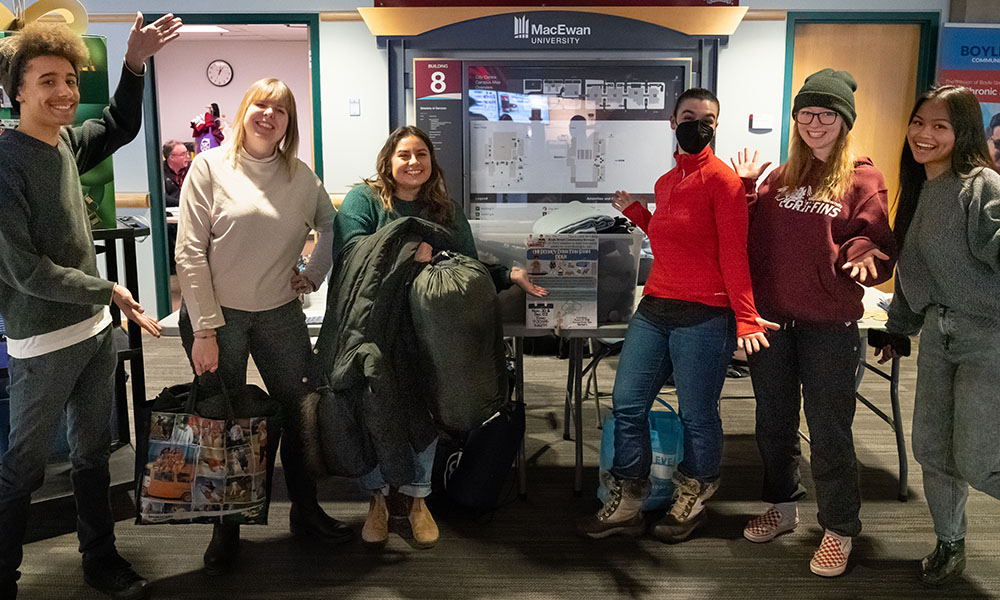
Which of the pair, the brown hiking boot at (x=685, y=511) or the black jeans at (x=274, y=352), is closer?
the black jeans at (x=274, y=352)

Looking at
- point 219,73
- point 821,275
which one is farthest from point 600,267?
point 219,73

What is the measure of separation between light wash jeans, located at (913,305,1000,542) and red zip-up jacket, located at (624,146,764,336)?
19.0 inches

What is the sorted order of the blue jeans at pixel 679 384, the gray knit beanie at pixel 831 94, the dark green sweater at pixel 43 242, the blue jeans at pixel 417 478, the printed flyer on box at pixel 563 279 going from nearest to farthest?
the dark green sweater at pixel 43 242
the gray knit beanie at pixel 831 94
the blue jeans at pixel 679 384
the blue jeans at pixel 417 478
the printed flyer on box at pixel 563 279

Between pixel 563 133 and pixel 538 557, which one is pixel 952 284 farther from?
pixel 563 133

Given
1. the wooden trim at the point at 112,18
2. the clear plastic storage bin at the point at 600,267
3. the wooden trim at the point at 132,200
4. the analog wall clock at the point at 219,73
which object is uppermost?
the analog wall clock at the point at 219,73

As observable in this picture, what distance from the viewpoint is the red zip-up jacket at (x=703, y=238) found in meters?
2.25

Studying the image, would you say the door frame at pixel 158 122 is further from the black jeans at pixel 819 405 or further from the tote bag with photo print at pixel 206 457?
the black jeans at pixel 819 405

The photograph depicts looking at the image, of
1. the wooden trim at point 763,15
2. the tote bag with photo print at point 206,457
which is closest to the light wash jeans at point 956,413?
the tote bag with photo print at point 206,457

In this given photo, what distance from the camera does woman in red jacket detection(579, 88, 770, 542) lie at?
7.46ft

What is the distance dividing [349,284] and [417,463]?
0.62m

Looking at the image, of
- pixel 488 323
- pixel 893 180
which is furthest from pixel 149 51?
pixel 893 180

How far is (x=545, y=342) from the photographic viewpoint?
17.0 feet

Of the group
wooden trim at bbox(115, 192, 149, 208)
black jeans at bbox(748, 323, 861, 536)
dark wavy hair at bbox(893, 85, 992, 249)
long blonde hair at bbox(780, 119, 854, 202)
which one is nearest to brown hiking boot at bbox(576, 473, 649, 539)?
black jeans at bbox(748, 323, 861, 536)

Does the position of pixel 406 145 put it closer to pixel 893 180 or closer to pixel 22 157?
pixel 22 157
